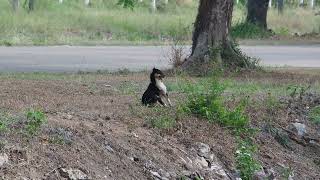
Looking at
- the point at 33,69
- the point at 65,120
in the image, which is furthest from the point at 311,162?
the point at 33,69

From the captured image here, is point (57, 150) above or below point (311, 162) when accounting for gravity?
above

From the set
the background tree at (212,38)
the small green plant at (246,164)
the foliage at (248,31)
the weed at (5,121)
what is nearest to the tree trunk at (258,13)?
the foliage at (248,31)

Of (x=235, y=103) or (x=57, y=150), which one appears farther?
(x=235, y=103)

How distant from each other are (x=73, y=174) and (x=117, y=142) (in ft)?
3.78

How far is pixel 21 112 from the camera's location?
8555 mm

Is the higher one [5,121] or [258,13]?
[5,121]

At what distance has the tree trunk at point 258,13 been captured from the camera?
3409 centimetres

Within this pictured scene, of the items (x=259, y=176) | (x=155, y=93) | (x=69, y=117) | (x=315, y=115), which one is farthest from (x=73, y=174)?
(x=315, y=115)

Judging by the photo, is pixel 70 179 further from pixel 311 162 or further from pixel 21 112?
pixel 311 162

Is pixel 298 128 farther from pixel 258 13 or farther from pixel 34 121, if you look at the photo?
pixel 258 13

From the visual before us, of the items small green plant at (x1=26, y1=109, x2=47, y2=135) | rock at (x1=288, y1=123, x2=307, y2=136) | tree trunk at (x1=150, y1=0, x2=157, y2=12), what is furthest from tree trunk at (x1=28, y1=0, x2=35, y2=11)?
small green plant at (x1=26, y1=109, x2=47, y2=135)

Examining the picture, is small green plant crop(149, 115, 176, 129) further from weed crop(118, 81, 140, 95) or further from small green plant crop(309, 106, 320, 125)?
small green plant crop(309, 106, 320, 125)

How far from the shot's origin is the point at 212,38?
16.2 metres

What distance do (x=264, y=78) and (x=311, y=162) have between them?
522cm
